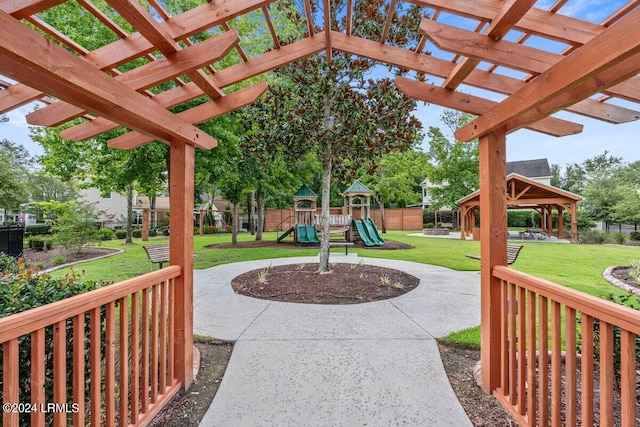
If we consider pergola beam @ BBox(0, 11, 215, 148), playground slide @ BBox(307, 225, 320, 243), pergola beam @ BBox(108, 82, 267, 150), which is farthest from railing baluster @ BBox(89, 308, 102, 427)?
playground slide @ BBox(307, 225, 320, 243)

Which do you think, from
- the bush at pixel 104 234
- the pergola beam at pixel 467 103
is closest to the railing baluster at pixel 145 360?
the pergola beam at pixel 467 103

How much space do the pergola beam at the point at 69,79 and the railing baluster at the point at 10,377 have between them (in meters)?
1.11

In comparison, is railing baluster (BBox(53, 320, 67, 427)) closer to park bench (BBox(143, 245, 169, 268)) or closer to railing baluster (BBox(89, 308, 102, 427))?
railing baluster (BBox(89, 308, 102, 427))

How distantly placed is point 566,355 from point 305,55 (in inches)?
117

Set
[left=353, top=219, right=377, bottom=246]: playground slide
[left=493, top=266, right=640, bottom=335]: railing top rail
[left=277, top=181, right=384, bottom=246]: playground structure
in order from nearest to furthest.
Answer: [left=493, top=266, right=640, bottom=335]: railing top rail → [left=353, top=219, right=377, bottom=246]: playground slide → [left=277, top=181, right=384, bottom=246]: playground structure

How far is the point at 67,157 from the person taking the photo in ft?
26.3

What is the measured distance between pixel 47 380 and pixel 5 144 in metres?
33.0

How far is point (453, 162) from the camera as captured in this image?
18.8 m

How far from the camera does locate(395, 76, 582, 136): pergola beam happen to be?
254cm

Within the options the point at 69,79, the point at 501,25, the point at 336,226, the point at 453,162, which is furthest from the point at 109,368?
the point at 453,162

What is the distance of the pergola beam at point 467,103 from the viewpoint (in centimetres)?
254

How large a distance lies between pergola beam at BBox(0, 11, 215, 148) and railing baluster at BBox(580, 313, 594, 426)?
2.72 meters

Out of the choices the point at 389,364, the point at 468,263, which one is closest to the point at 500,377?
the point at 389,364

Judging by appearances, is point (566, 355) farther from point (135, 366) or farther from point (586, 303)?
point (135, 366)
